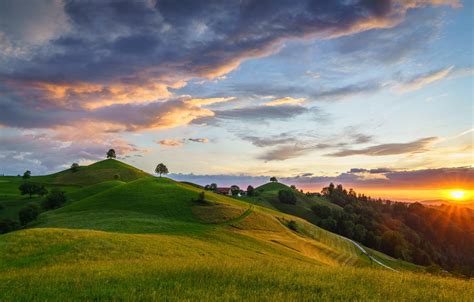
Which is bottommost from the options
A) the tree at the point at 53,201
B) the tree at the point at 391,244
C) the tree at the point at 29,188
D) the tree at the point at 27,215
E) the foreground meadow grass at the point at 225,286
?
the tree at the point at 391,244

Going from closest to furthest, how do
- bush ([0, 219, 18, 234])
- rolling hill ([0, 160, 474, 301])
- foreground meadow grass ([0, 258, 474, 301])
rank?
1. foreground meadow grass ([0, 258, 474, 301])
2. rolling hill ([0, 160, 474, 301])
3. bush ([0, 219, 18, 234])

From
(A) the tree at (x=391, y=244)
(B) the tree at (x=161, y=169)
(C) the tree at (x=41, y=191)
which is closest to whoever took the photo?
(C) the tree at (x=41, y=191)

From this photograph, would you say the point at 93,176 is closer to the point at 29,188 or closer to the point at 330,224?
the point at 29,188

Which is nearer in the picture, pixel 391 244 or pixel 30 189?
pixel 30 189

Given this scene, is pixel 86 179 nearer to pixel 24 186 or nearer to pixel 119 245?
pixel 24 186

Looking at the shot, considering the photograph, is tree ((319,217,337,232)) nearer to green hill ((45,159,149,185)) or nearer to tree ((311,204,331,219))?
tree ((311,204,331,219))

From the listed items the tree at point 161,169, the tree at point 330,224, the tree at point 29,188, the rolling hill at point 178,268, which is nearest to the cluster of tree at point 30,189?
the tree at point 29,188

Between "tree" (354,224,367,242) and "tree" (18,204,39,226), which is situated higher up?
"tree" (18,204,39,226)

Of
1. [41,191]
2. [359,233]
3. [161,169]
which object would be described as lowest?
[359,233]

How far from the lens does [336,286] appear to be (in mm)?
12609

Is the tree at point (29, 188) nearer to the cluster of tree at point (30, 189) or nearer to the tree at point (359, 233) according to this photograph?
the cluster of tree at point (30, 189)

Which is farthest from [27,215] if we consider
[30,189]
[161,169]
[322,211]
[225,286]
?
[322,211]

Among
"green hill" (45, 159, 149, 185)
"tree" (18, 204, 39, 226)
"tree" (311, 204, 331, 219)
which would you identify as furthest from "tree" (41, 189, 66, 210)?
"tree" (311, 204, 331, 219)

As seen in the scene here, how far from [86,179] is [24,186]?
46668 mm
